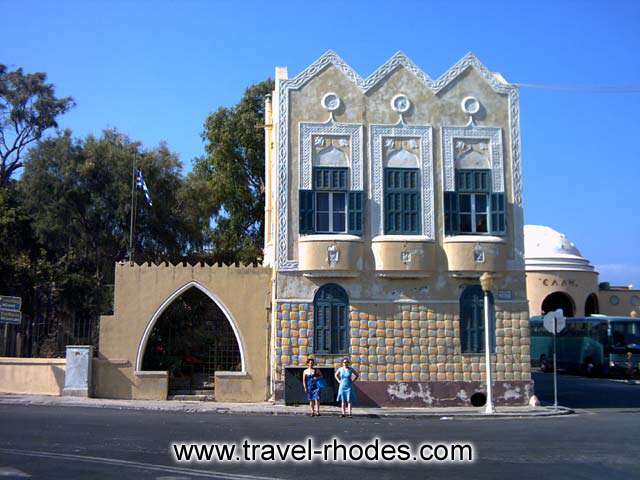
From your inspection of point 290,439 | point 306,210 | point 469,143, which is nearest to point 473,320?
point 469,143

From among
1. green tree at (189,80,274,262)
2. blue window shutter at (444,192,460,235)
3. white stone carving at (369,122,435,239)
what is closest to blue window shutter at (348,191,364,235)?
white stone carving at (369,122,435,239)

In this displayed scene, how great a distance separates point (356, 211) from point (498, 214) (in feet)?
15.0

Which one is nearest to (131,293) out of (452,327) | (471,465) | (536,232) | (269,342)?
(269,342)

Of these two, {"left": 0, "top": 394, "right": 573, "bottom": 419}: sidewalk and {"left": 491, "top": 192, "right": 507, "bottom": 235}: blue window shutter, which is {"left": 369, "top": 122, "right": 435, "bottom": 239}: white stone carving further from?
{"left": 0, "top": 394, "right": 573, "bottom": 419}: sidewalk

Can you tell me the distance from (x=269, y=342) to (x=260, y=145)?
61.5 ft

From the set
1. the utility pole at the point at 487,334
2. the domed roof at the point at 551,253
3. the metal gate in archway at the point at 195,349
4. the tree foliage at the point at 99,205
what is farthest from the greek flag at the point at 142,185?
the domed roof at the point at 551,253

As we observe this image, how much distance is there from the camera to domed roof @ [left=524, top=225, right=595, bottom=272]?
50.1 metres

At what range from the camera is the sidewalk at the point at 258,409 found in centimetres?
2033

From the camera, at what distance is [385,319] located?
22391mm

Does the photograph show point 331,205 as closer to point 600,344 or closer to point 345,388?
point 345,388

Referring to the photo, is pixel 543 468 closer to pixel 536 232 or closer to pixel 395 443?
pixel 395 443

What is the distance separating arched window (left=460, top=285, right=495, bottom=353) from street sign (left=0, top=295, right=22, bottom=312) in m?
14.0

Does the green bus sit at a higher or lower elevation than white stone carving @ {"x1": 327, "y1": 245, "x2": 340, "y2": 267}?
lower

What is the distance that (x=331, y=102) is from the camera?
23.0 metres
